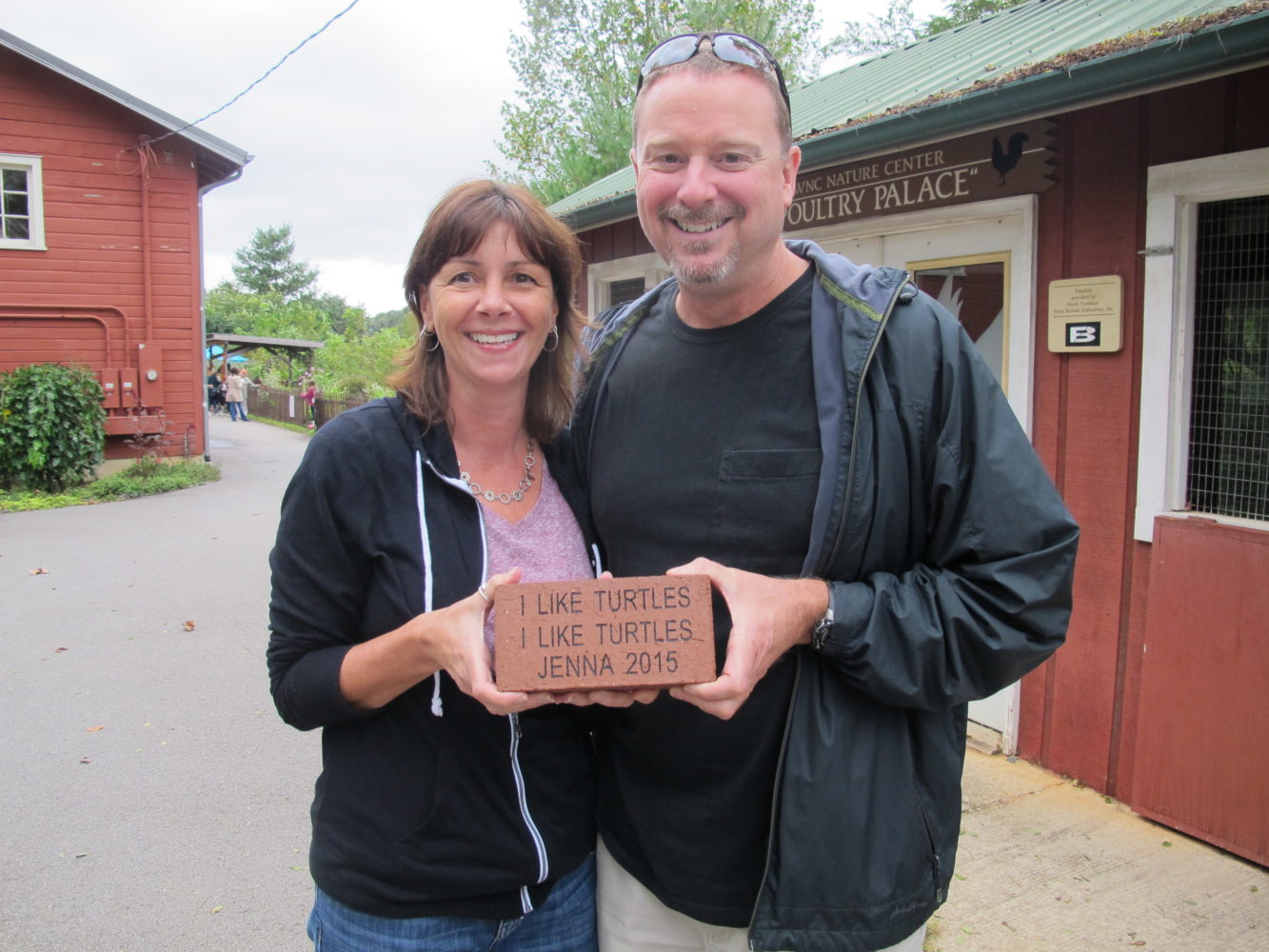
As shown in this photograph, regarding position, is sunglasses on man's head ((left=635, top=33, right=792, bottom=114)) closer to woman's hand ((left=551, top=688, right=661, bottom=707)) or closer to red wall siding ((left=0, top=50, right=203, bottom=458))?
woman's hand ((left=551, top=688, right=661, bottom=707))

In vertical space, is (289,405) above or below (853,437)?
above

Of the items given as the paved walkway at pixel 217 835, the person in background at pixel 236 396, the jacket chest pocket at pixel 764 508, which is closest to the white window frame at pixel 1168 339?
the paved walkway at pixel 217 835

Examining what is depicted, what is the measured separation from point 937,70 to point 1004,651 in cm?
453

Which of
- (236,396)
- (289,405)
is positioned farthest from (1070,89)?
(236,396)

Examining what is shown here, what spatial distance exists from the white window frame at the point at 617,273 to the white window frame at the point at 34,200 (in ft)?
32.7

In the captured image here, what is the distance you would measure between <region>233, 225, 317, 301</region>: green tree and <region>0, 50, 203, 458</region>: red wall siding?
68.9 meters

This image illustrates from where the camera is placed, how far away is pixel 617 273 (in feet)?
24.8

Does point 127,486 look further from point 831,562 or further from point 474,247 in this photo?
point 831,562

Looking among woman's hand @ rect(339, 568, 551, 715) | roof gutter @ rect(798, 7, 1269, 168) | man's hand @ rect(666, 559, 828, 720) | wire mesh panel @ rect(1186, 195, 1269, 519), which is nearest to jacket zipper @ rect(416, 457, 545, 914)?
woman's hand @ rect(339, 568, 551, 715)

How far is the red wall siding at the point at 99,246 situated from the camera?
1372 centimetres

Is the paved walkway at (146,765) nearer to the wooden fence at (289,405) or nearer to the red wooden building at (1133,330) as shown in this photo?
the red wooden building at (1133,330)

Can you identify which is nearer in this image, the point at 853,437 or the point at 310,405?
the point at 853,437

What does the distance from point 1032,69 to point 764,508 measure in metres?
2.58

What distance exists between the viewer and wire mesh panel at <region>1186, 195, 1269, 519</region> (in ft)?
11.4
